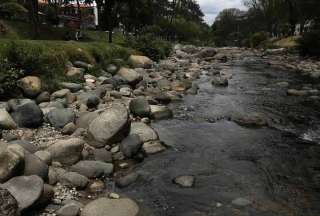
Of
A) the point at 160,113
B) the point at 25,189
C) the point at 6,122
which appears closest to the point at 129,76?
the point at 160,113

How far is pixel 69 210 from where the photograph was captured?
6.68 m

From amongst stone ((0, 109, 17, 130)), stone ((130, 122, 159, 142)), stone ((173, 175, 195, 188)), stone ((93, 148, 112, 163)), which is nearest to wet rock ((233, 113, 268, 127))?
stone ((130, 122, 159, 142))

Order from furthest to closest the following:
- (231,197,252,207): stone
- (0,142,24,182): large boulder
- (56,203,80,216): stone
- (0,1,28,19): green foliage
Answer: (0,1,28,19): green foliage
(231,197,252,207): stone
(0,142,24,182): large boulder
(56,203,80,216): stone

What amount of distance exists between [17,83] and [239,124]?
7798mm

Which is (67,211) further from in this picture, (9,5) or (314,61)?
(9,5)

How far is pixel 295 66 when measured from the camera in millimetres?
31578

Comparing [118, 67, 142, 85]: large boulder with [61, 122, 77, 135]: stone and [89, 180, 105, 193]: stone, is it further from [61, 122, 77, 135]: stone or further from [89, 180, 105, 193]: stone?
[89, 180, 105, 193]: stone

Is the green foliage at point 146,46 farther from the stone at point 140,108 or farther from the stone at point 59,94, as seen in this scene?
the stone at point 140,108

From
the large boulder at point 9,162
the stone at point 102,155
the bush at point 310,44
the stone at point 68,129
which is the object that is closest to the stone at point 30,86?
the stone at point 68,129

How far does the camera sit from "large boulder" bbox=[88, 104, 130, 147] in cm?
998

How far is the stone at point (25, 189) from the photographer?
6.49 m

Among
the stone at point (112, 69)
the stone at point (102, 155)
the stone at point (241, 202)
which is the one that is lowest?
the stone at point (241, 202)

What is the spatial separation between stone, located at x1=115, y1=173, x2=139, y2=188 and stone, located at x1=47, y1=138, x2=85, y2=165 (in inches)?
48.9

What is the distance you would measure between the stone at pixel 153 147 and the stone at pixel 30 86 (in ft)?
17.0
